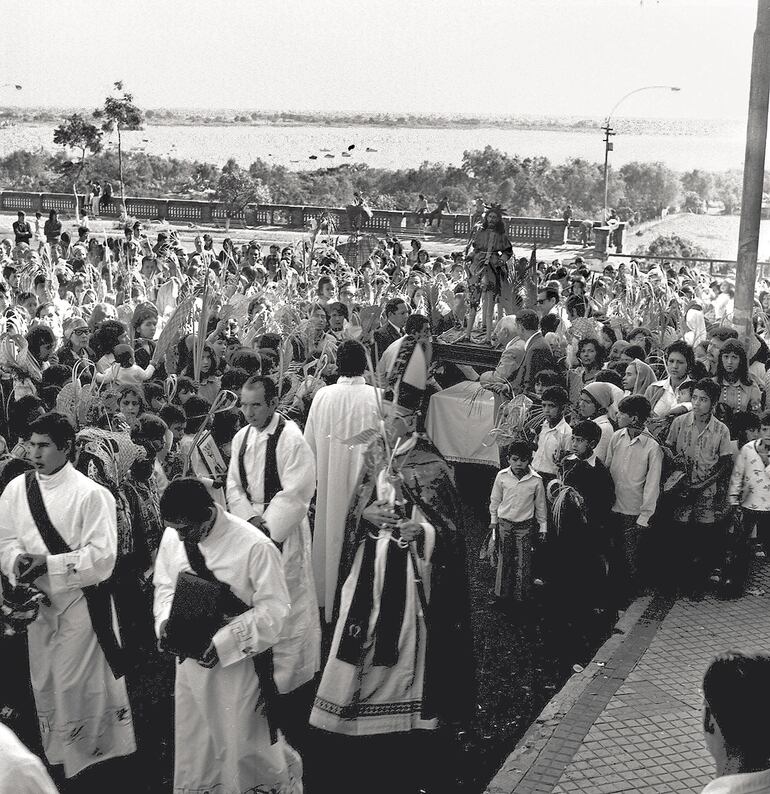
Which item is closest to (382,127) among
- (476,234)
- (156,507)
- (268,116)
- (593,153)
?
Answer: (268,116)

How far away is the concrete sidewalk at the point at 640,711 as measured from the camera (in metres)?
5.07

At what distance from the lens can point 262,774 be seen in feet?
15.0

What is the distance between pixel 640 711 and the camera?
5.71 m

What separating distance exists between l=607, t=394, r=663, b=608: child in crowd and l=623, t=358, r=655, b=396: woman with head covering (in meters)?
0.88

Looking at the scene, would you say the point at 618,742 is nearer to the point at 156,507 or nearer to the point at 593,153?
the point at 156,507

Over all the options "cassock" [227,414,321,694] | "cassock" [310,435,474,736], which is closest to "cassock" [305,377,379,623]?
"cassock" [227,414,321,694]

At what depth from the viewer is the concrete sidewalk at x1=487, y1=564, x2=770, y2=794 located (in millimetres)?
5070

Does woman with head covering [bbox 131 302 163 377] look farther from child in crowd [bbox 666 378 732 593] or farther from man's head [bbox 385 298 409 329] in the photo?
child in crowd [bbox 666 378 732 593]

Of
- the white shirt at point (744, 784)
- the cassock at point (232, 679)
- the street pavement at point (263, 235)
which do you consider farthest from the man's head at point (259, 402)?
the street pavement at point (263, 235)

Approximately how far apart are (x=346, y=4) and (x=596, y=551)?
59.1 metres

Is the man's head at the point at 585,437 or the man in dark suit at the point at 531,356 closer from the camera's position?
the man's head at the point at 585,437

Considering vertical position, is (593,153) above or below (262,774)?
above

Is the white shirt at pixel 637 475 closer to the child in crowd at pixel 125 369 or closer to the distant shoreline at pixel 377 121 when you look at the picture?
the child in crowd at pixel 125 369

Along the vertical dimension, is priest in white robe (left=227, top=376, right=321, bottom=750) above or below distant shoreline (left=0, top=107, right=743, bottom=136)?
below
